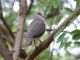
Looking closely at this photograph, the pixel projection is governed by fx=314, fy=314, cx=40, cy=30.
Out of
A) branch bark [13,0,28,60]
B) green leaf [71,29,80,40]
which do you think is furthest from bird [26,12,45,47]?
green leaf [71,29,80,40]

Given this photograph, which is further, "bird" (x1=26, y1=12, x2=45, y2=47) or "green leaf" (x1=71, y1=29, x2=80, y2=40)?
"bird" (x1=26, y1=12, x2=45, y2=47)

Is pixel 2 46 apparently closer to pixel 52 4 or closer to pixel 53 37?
pixel 53 37

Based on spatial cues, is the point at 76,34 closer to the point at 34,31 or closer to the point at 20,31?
the point at 20,31

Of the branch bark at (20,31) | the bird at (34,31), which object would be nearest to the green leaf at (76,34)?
the branch bark at (20,31)

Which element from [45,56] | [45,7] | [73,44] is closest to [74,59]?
[45,56]

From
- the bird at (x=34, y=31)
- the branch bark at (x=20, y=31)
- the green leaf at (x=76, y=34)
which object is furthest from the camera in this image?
the bird at (x=34, y=31)

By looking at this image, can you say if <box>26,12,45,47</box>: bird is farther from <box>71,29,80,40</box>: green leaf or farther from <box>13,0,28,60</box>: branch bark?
<box>71,29,80,40</box>: green leaf

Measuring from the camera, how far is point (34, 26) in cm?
278

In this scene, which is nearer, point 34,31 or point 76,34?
point 76,34

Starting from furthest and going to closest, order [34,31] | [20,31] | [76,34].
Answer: [34,31], [20,31], [76,34]

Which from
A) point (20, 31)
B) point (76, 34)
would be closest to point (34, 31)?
point (20, 31)

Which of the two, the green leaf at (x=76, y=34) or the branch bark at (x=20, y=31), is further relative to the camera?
the branch bark at (x=20, y=31)

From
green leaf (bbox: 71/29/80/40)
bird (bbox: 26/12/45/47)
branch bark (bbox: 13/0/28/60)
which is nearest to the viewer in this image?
green leaf (bbox: 71/29/80/40)

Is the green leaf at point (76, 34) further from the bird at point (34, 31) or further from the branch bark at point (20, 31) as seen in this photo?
the bird at point (34, 31)
